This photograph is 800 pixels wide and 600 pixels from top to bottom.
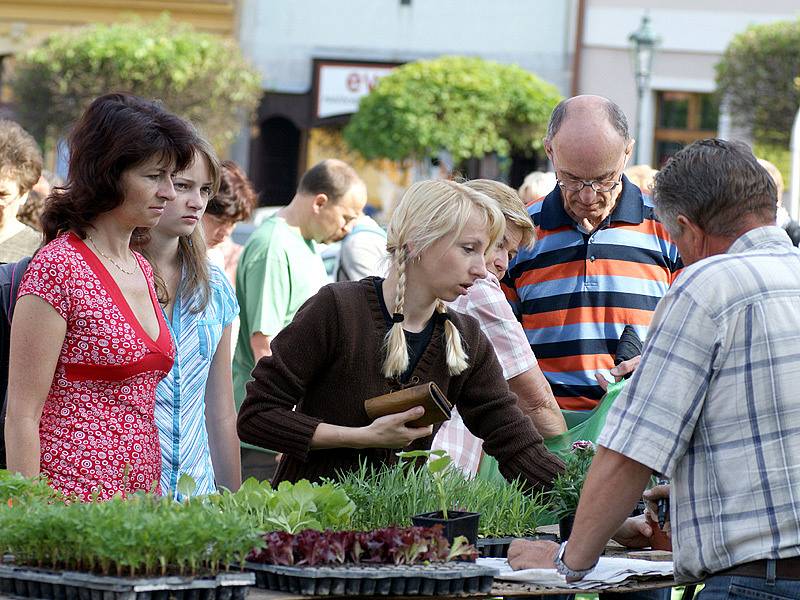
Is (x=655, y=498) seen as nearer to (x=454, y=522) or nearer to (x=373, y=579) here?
(x=454, y=522)

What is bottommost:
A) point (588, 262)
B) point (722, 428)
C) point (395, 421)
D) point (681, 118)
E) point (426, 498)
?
point (426, 498)

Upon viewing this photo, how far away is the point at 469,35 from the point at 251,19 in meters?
3.61

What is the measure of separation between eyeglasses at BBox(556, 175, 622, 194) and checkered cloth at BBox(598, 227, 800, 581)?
5.38 ft

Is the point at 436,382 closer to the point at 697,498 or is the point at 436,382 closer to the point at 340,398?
the point at 340,398

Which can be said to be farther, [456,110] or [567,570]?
[456,110]

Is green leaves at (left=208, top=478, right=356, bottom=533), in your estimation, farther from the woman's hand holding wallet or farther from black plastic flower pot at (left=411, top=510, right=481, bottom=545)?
the woman's hand holding wallet

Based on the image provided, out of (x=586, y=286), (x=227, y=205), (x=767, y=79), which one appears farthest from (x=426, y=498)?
(x=767, y=79)

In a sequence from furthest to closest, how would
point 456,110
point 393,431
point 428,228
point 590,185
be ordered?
point 456,110 < point 590,185 < point 428,228 < point 393,431

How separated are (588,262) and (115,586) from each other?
238cm

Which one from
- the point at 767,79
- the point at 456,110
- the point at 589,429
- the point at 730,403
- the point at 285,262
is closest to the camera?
the point at 730,403

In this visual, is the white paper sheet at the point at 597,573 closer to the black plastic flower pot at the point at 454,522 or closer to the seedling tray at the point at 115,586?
the black plastic flower pot at the point at 454,522

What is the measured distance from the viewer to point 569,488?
3.12 m

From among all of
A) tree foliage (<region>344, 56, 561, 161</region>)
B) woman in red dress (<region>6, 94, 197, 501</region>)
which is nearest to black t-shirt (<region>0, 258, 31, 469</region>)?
woman in red dress (<region>6, 94, 197, 501</region>)

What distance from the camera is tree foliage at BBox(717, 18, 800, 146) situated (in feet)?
60.8
